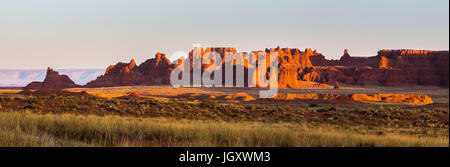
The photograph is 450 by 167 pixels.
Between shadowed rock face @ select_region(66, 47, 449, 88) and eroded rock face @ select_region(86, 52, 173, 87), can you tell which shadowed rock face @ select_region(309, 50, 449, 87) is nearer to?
shadowed rock face @ select_region(66, 47, 449, 88)

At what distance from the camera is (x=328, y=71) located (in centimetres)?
14950

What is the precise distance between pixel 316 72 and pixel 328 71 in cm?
645

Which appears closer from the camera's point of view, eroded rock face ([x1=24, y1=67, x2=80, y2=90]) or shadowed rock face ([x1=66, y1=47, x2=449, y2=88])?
eroded rock face ([x1=24, y1=67, x2=80, y2=90])

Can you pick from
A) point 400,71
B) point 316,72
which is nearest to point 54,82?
point 316,72

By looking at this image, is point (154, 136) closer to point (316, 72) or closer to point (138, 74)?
point (316, 72)

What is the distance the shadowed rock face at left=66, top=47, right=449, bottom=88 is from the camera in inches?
5310

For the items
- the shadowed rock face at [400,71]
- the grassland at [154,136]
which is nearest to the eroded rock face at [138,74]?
the shadowed rock face at [400,71]

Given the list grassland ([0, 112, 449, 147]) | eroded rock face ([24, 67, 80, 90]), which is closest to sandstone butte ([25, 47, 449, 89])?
eroded rock face ([24, 67, 80, 90])

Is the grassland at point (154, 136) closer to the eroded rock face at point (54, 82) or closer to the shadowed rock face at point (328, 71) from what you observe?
the shadowed rock face at point (328, 71)

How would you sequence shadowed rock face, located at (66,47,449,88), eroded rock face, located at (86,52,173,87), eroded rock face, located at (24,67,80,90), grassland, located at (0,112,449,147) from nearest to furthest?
grassland, located at (0,112,449,147) < eroded rock face, located at (24,67,80,90) < shadowed rock face, located at (66,47,449,88) < eroded rock face, located at (86,52,173,87)
